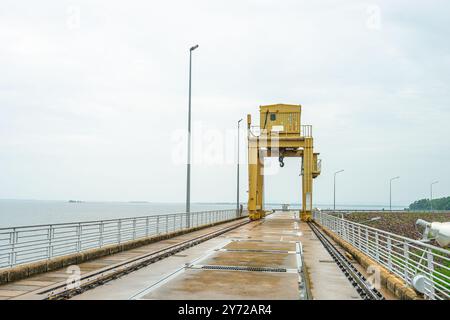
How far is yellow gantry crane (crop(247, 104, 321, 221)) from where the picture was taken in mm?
41750

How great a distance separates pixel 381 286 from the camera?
10.4 metres

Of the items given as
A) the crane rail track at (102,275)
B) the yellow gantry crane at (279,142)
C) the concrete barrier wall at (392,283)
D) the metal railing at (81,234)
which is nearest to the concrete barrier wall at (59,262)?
the metal railing at (81,234)

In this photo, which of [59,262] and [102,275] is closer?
[102,275]

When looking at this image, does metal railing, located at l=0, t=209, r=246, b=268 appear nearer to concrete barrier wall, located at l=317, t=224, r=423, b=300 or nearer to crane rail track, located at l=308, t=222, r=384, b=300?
crane rail track, located at l=308, t=222, r=384, b=300

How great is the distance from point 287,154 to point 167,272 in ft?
115

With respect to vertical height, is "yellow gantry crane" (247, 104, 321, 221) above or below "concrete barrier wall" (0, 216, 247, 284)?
above

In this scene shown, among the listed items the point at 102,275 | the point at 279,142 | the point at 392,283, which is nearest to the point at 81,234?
the point at 102,275

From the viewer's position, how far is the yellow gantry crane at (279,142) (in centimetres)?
4175

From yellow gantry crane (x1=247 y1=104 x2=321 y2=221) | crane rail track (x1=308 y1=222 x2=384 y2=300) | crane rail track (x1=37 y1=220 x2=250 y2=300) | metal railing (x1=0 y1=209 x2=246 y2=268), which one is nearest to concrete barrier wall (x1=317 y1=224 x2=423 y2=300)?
crane rail track (x1=308 y1=222 x2=384 y2=300)

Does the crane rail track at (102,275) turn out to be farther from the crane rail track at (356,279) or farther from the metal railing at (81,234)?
the crane rail track at (356,279)

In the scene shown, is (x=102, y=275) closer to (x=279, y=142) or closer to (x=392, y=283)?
(x=392, y=283)

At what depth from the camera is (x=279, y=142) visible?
41750 millimetres
